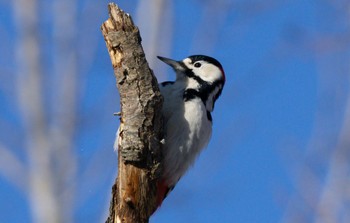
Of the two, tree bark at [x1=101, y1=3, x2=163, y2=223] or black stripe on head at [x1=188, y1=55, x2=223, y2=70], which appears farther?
black stripe on head at [x1=188, y1=55, x2=223, y2=70]

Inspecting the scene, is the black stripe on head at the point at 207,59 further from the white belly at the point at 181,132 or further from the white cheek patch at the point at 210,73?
the white belly at the point at 181,132

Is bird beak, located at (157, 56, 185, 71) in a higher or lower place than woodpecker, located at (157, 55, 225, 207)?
higher

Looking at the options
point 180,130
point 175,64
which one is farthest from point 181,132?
point 175,64

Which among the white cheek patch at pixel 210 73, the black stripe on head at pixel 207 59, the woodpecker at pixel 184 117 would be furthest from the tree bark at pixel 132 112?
the black stripe on head at pixel 207 59

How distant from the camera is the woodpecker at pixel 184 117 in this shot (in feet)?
14.5

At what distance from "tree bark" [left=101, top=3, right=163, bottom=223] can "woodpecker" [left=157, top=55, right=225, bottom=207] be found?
314mm

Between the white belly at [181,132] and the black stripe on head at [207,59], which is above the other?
the black stripe on head at [207,59]

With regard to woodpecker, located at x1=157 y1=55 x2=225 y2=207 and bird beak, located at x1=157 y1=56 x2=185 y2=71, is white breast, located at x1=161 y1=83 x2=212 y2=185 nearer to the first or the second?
woodpecker, located at x1=157 y1=55 x2=225 y2=207

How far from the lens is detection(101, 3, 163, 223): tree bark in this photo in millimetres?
3785

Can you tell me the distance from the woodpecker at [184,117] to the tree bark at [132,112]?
314 millimetres

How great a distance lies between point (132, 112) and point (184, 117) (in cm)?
70

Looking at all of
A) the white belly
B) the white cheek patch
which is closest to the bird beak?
the white cheek patch

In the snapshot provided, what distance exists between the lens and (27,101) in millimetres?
7062

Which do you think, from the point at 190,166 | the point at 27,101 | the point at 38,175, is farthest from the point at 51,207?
the point at 190,166
